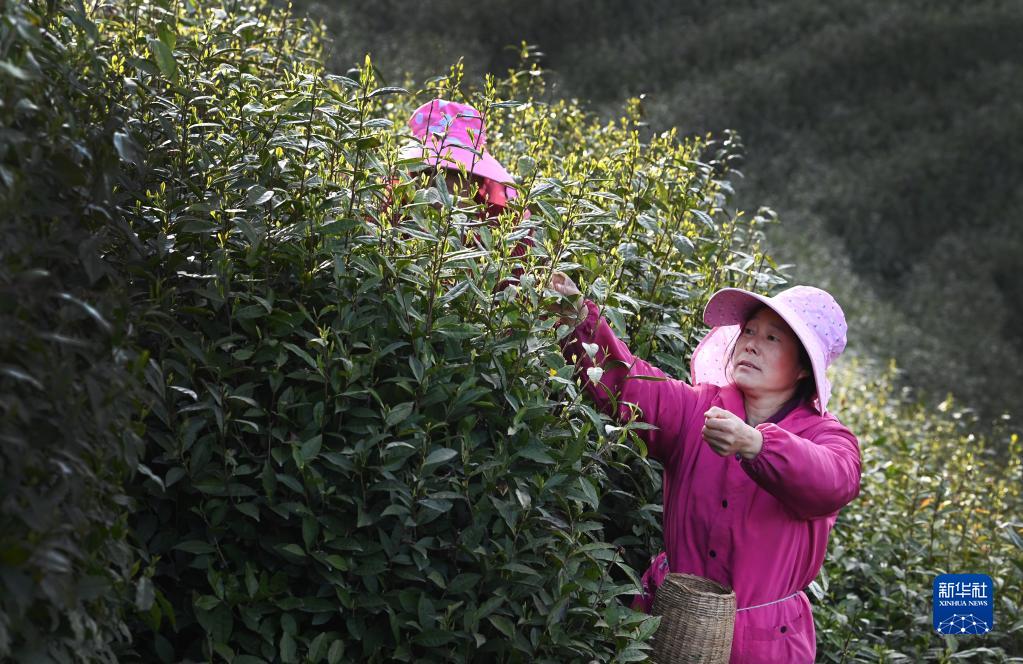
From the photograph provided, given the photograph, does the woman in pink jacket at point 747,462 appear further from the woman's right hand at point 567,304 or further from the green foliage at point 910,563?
the green foliage at point 910,563

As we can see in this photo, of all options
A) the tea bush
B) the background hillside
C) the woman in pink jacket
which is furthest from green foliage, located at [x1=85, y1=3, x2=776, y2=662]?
the background hillside

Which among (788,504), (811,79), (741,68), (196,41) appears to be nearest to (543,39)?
(741,68)

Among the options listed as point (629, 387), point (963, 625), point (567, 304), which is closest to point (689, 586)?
point (629, 387)

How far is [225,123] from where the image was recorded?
8.25 ft

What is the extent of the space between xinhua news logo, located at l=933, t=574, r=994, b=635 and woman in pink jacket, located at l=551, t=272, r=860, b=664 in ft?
4.36

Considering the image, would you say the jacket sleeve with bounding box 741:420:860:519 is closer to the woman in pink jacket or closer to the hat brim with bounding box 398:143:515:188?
the woman in pink jacket

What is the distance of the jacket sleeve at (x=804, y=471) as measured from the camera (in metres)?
2.49

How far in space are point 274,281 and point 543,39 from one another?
10692mm

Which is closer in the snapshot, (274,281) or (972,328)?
(274,281)

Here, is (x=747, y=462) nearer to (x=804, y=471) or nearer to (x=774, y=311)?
(x=804, y=471)

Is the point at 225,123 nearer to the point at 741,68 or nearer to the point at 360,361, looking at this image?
the point at 360,361

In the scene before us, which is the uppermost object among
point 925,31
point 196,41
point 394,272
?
point 925,31

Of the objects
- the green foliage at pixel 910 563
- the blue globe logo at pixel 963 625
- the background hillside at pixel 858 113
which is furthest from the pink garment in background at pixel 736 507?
the background hillside at pixel 858 113

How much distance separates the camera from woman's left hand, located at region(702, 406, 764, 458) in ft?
8.07
